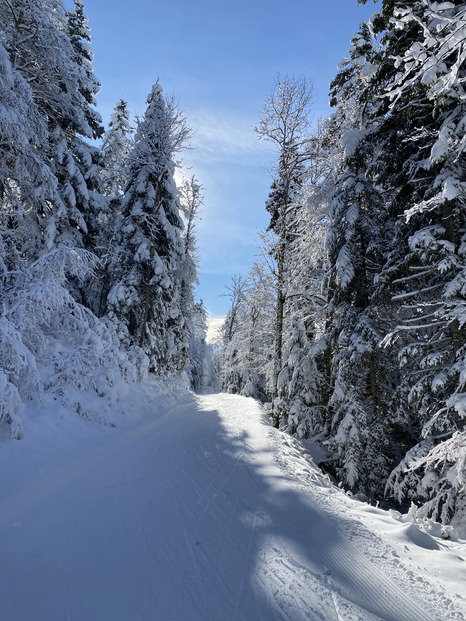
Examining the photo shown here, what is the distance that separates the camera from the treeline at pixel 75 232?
259 inches

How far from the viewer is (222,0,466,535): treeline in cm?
549

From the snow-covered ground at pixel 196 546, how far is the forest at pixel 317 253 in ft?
5.06

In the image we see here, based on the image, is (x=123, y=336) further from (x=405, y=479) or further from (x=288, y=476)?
(x=405, y=479)

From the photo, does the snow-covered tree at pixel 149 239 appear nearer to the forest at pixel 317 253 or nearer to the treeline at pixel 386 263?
the forest at pixel 317 253

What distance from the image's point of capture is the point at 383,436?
9.12 metres

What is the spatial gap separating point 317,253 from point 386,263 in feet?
16.6

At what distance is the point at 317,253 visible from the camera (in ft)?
41.9

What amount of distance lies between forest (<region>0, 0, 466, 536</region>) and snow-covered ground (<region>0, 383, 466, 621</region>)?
154 centimetres

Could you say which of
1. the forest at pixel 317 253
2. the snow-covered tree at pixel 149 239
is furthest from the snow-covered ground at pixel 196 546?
the snow-covered tree at pixel 149 239

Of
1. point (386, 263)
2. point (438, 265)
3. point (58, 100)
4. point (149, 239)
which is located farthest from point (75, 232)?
point (438, 265)

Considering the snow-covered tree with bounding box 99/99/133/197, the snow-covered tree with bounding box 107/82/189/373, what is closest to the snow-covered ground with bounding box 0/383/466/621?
the snow-covered tree with bounding box 107/82/189/373

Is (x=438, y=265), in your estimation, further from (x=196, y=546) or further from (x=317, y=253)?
(x=317, y=253)

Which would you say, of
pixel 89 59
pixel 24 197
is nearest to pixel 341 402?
pixel 24 197

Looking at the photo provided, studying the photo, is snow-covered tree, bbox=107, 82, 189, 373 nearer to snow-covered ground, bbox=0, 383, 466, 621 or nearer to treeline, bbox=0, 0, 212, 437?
treeline, bbox=0, 0, 212, 437
